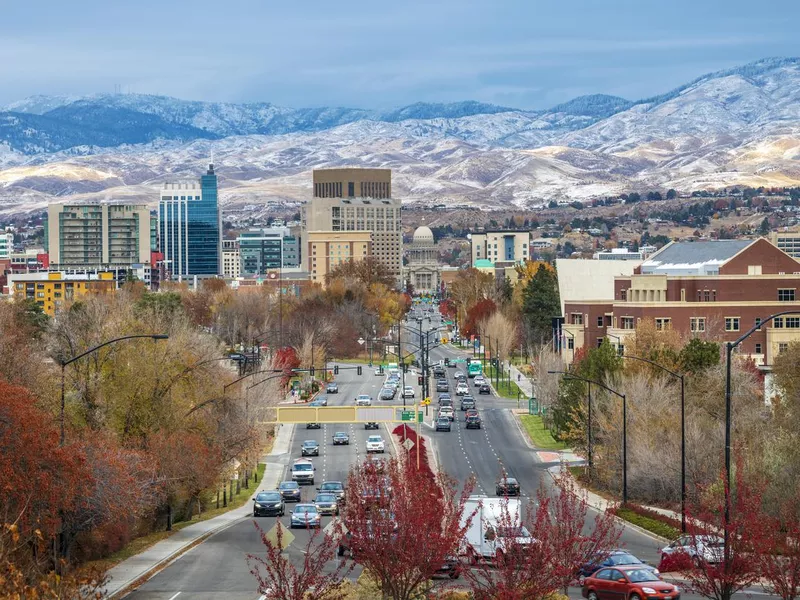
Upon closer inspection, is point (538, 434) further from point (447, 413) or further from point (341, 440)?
point (341, 440)

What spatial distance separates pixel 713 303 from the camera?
4658 inches

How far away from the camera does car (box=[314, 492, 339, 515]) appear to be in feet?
210

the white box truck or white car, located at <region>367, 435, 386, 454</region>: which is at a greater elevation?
the white box truck

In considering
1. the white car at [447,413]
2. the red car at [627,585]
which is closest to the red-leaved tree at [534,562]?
the red car at [627,585]

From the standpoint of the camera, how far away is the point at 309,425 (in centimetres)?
11425

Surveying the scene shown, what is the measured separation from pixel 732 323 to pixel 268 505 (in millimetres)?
60922

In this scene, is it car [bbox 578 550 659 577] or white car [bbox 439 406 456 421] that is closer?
car [bbox 578 550 659 577]

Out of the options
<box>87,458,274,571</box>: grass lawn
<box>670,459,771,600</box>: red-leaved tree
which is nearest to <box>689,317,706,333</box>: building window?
<box>87,458,274,571</box>: grass lawn

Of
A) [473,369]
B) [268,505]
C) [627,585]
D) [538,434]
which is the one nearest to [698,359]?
[538,434]

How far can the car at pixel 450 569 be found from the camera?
41.4 metres

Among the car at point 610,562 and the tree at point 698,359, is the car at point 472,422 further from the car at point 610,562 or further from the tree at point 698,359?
the car at point 610,562

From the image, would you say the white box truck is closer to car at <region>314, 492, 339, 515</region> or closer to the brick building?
car at <region>314, 492, 339, 515</region>

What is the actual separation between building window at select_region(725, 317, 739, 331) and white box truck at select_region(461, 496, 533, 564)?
6898 centimetres

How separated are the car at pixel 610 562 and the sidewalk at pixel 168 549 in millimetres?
12051
